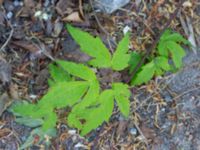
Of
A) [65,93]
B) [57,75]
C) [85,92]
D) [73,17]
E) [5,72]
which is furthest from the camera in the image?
[73,17]

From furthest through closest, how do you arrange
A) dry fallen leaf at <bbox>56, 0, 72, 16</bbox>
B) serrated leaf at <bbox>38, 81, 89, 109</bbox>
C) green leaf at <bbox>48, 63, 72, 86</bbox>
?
1. dry fallen leaf at <bbox>56, 0, 72, 16</bbox>
2. green leaf at <bbox>48, 63, 72, 86</bbox>
3. serrated leaf at <bbox>38, 81, 89, 109</bbox>

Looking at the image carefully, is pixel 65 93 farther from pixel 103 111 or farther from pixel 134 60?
pixel 134 60

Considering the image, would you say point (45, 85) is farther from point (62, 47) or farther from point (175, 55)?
point (175, 55)

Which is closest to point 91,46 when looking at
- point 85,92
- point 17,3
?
point 85,92

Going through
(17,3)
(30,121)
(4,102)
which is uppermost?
(17,3)

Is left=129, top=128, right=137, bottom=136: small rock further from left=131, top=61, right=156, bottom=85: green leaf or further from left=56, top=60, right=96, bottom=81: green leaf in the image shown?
left=56, top=60, right=96, bottom=81: green leaf

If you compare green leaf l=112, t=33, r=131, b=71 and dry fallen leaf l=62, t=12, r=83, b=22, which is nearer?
green leaf l=112, t=33, r=131, b=71

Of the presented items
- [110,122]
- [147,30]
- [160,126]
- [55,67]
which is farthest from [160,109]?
[55,67]

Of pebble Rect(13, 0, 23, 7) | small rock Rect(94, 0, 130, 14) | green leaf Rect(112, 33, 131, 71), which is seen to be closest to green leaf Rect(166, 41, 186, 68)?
small rock Rect(94, 0, 130, 14)
